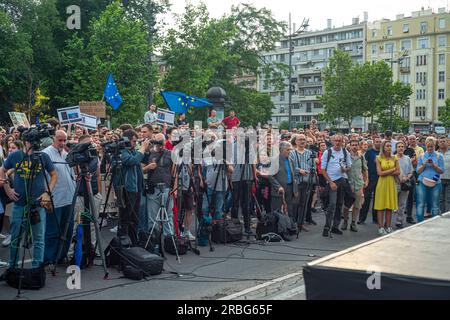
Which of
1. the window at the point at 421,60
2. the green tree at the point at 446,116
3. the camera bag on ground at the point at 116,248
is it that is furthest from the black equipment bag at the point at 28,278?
the window at the point at 421,60

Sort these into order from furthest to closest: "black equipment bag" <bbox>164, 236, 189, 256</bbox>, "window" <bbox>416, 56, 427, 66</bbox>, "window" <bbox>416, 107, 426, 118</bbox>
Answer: "window" <bbox>416, 56, 427, 66</bbox>, "window" <bbox>416, 107, 426, 118</bbox>, "black equipment bag" <bbox>164, 236, 189, 256</bbox>

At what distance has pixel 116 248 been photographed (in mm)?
8039

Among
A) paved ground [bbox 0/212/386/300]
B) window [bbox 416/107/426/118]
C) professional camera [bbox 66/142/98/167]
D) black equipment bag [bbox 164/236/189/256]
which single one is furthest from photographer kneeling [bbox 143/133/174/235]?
window [bbox 416/107/426/118]

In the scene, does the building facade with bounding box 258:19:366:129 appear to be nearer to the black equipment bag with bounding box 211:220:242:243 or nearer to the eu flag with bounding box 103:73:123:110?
the eu flag with bounding box 103:73:123:110

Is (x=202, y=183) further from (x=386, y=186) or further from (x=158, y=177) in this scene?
(x=386, y=186)

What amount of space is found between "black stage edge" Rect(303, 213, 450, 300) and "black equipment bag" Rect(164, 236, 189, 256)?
196 inches

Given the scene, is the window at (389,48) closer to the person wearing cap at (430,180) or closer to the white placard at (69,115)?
the person wearing cap at (430,180)

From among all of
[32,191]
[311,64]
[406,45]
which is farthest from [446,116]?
[32,191]

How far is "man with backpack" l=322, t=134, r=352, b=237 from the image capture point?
37.6 ft

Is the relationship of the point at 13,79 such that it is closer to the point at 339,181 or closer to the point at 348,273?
the point at 339,181

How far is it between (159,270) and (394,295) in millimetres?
4494

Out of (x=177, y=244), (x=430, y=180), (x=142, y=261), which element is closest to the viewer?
(x=142, y=261)

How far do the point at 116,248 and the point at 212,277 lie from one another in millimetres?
1473

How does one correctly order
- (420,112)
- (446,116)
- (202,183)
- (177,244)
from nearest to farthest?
(177,244), (202,183), (446,116), (420,112)
